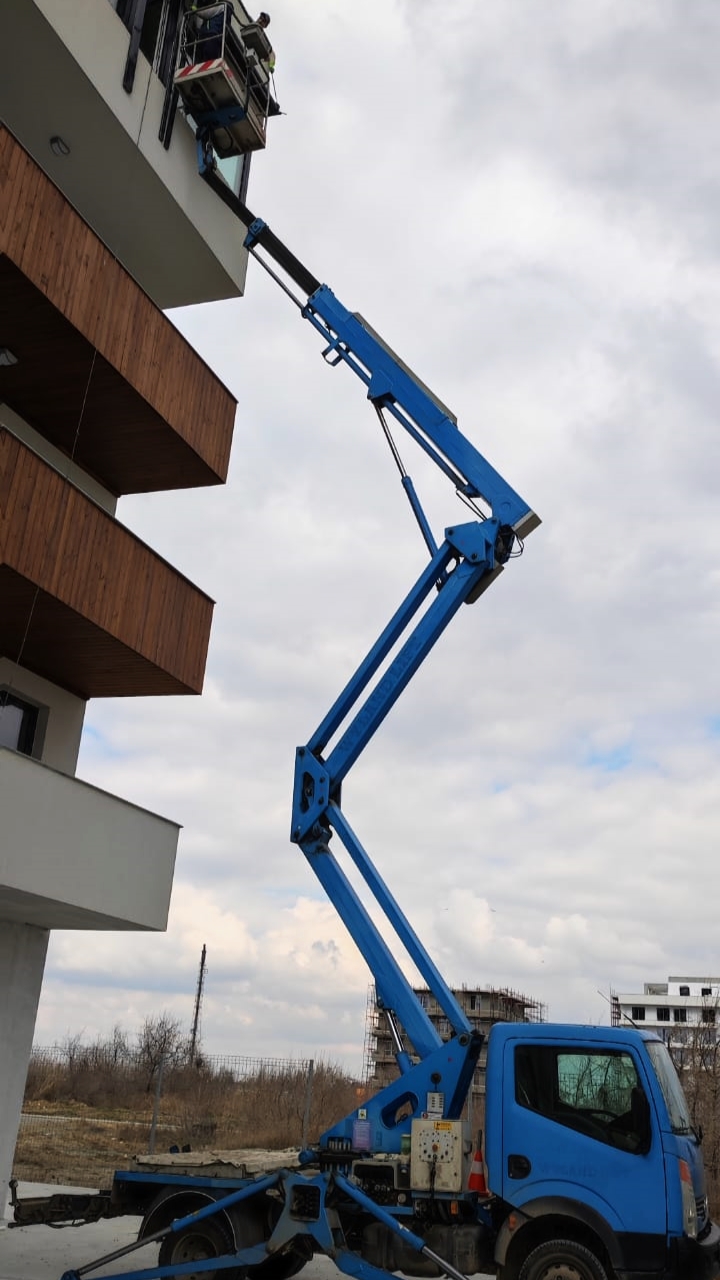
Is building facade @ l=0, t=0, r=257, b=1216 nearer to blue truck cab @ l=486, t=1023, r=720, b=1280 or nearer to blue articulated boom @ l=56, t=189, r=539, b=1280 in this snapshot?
blue articulated boom @ l=56, t=189, r=539, b=1280

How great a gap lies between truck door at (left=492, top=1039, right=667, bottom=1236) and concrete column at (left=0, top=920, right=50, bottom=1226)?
8131 mm

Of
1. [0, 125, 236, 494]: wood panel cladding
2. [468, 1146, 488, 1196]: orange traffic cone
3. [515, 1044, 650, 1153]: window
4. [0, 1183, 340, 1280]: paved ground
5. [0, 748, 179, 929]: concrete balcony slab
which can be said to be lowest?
[0, 1183, 340, 1280]: paved ground

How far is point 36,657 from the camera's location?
14.6m

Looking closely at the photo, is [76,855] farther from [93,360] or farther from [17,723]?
[93,360]

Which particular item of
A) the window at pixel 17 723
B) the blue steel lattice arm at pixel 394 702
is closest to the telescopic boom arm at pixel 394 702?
the blue steel lattice arm at pixel 394 702

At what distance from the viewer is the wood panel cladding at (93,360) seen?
12.2 m

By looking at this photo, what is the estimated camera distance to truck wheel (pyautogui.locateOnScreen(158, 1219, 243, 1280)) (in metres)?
9.32

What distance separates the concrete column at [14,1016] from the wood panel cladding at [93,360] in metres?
7.12

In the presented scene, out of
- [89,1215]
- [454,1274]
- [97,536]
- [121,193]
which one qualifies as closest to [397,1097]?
[454,1274]

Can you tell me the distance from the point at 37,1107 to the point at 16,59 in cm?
2975

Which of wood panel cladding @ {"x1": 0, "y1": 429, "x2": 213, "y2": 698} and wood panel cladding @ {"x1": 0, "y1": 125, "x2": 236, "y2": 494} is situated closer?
wood panel cladding @ {"x1": 0, "y1": 429, "x2": 213, "y2": 698}

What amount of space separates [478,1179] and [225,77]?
1470 centimetres

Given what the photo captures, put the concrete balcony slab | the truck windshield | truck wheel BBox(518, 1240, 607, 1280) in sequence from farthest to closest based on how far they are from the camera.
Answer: the concrete balcony slab → the truck windshield → truck wheel BBox(518, 1240, 607, 1280)

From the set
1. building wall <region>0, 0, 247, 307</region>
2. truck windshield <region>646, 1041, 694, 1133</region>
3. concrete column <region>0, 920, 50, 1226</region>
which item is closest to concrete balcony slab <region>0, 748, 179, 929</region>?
concrete column <region>0, 920, 50, 1226</region>
